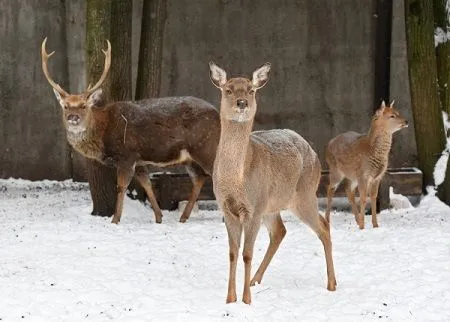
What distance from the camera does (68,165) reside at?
13.9 meters

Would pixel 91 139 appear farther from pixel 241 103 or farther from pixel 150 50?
pixel 241 103

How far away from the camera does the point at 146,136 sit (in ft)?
35.0

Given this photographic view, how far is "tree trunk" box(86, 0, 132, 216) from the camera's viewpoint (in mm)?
10867

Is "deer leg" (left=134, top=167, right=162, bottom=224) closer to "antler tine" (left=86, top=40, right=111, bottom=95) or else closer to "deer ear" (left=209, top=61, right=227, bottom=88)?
"antler tine" (left=86, top=40, right=111, bottom=95)

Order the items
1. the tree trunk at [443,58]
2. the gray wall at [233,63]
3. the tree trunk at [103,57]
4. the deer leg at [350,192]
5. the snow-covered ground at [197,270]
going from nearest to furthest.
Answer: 1. the snow-covered ground at [197,270]
2. the deer leg at [350,192]
3. the tree trunk at [103,57]
4. the tree trunk at [443,58]
5. the gray wall at [233,63]

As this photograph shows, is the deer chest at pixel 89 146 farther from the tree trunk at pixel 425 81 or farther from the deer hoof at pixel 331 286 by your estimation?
the tree trunk at pixel 425 81

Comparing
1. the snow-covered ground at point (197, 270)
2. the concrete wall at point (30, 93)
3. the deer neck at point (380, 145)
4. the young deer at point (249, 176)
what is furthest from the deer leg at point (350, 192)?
the concrete wall at point (30, 93)

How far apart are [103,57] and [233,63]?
332 cm

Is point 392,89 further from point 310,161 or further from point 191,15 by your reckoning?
point 310,161

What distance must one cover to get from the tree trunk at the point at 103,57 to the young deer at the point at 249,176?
3774 millimetres

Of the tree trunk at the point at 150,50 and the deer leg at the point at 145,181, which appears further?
the tree trunk at the point at 150,50

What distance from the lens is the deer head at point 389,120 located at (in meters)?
10.6

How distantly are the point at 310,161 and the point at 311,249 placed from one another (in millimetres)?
1568

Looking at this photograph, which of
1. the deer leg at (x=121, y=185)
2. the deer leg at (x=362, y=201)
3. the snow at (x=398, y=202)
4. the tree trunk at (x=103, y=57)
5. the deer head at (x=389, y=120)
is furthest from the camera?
the snow at (x=398, y=202)
